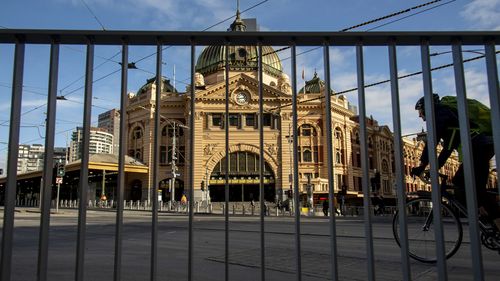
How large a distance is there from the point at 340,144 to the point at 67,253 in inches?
2214

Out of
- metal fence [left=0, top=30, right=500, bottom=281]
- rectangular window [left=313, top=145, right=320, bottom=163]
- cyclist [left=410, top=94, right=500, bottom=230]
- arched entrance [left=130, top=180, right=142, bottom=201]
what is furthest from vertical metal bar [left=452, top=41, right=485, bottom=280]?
arched entrance [left=130, top=180, right=142, bottom=201]

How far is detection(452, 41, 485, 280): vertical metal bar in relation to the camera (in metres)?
3.14

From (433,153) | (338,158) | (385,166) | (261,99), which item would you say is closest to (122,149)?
(261,99)

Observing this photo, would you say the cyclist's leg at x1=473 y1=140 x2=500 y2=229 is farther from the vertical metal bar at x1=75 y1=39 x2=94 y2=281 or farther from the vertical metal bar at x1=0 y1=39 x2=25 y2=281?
the vertical metal bar at x1=0 y1=39 x2=25 y2=281

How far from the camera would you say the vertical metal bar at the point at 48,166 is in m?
3.15

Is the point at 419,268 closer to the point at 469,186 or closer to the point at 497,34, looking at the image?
the point at 469,186

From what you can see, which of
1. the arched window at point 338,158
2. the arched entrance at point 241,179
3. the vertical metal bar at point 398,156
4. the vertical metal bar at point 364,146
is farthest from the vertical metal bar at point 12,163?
the arched window at point 338,158

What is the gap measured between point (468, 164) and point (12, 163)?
344 centimetres

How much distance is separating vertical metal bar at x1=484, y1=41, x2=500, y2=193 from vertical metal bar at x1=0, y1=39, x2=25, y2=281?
12.0 ft

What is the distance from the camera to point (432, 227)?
534 centimetres

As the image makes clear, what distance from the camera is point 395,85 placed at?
345cm

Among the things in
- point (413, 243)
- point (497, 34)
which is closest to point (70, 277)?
point (413, 243)

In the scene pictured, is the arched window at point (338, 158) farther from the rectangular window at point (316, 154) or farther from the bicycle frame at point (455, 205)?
the bicycle frame at point (455, 205)

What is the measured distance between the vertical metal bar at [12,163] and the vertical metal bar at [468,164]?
3382 millimetres
